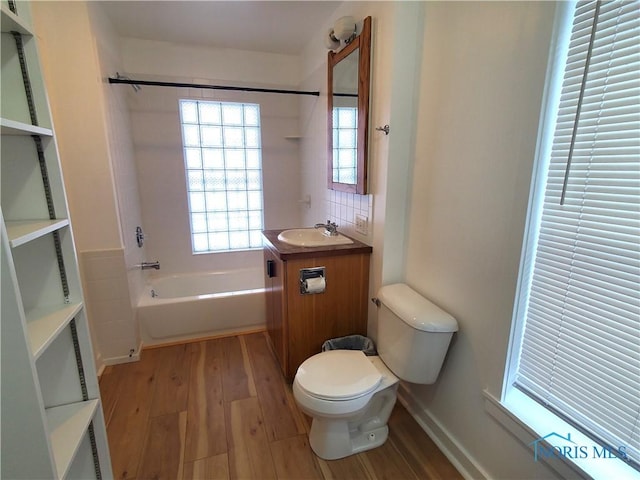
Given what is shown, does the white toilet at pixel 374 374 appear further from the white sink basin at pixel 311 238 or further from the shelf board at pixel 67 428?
the shelf board at pixel 67 428

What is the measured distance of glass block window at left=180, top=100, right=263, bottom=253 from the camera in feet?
10.1

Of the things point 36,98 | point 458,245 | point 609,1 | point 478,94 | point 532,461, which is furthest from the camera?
point 458,245

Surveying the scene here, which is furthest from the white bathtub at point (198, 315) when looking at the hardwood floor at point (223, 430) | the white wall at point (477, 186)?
the white wall at point (477, 186)

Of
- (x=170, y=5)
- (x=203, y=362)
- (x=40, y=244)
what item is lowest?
(x=203, y=362)

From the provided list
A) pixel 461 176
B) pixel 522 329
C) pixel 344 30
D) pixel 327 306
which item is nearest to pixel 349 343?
pixel 327 306

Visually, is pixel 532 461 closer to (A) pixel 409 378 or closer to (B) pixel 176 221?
(A) pixel 409 378

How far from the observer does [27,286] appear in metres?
1.06

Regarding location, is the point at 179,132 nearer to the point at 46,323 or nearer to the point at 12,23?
the point at 12,23

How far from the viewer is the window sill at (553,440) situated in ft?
3.09

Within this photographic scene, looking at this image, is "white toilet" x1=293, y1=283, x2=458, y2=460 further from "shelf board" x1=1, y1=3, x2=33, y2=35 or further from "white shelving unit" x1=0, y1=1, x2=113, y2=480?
"shelf board" x1=1, y1=3, x2=33, y2=35

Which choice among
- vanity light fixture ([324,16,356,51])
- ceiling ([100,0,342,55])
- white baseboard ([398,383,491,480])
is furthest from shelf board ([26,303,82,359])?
ceiling ([100,0,342,55])

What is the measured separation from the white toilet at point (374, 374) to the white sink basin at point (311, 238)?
51cm

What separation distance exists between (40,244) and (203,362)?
152cm

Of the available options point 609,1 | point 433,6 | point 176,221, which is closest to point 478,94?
point 609,1
